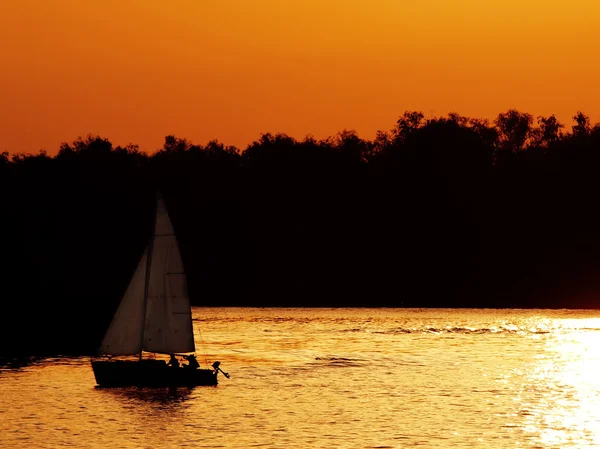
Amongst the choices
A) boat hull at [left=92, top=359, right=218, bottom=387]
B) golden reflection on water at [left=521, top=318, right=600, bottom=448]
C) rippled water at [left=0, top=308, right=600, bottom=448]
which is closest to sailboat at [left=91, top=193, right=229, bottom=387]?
boat hull at [left=92, top=359, right=218, bottom=387]

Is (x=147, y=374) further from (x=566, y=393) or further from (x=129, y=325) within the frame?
(x=566, y=393)

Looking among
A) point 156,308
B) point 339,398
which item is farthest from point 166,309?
point 339,398

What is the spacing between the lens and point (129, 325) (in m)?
72.4

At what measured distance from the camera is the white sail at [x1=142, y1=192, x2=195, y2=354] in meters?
72.3

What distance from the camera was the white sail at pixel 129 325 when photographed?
2847 inches

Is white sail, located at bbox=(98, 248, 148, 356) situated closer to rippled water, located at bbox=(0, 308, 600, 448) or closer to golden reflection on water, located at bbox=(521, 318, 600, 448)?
rippled water, located at bbox=(0, 308, 600, 448)

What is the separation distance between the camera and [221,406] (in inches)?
2881

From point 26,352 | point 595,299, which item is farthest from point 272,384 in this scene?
point 595,299

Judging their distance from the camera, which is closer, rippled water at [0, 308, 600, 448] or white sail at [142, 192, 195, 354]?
rippled water at [0, 308, 600, 448]

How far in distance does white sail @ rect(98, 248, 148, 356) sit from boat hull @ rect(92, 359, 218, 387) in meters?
1.99

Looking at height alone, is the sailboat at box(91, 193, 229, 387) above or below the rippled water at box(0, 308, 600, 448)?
above

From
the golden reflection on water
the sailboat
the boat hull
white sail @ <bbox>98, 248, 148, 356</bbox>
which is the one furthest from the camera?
the boat hull

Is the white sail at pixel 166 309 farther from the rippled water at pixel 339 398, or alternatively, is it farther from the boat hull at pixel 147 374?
the rippled water at pixel 339 398

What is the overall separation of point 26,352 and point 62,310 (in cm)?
3725
